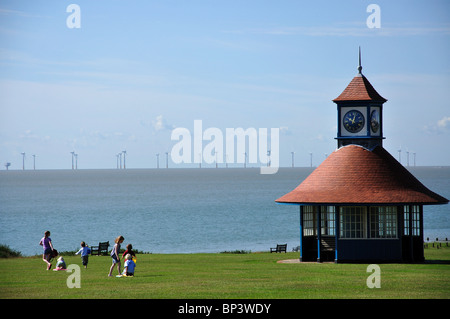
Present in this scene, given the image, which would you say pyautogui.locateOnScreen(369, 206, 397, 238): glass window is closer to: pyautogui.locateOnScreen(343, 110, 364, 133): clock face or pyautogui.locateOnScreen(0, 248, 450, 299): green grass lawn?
pyautogui.locateOnScreen(0, 248, 450, 299): green grass lawn

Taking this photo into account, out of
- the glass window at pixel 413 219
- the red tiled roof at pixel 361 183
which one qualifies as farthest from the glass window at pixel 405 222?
the red tiled roof at pixel 361 183

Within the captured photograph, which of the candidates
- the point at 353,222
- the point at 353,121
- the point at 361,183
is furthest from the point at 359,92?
the point at 353,222

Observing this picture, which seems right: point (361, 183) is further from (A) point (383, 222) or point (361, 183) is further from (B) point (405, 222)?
(B) point (405, 222)

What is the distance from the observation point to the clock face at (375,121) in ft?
109

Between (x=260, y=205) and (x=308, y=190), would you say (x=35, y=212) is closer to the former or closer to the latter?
(x=260, y=205)

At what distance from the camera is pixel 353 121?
109 ft

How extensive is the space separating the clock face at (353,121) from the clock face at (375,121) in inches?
18.3

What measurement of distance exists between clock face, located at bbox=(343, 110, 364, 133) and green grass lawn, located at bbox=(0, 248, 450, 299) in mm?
6474

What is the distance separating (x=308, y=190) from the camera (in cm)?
3278

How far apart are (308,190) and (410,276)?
831cm

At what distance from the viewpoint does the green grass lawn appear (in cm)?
2073

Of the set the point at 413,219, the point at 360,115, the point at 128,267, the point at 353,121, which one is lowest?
the point at 128,267

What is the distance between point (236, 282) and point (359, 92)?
521 inches

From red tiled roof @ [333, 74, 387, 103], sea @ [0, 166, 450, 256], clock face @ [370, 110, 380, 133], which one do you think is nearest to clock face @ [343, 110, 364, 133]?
clock face @ [370, 110, 380, 133]
